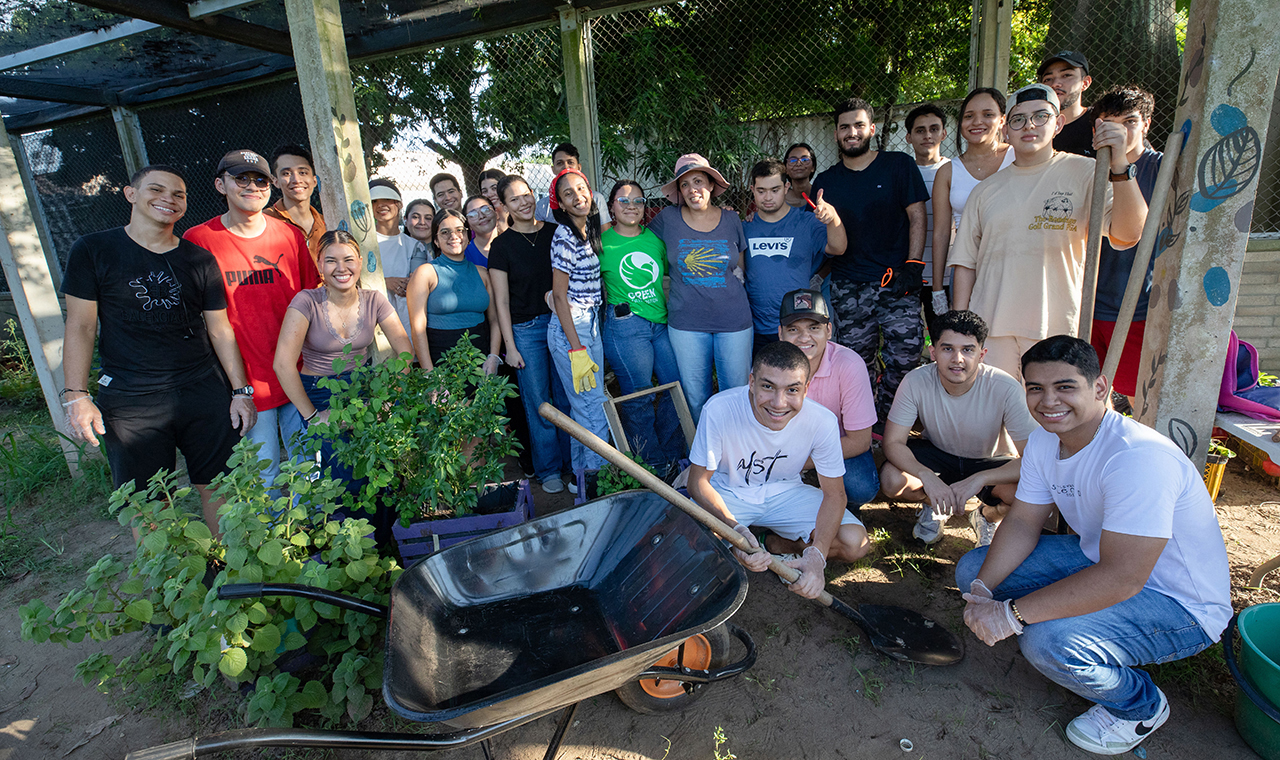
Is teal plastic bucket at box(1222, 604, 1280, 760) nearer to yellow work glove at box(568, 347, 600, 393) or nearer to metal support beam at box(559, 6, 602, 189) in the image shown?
yellow work glove at box(568, 347, 600, 393)

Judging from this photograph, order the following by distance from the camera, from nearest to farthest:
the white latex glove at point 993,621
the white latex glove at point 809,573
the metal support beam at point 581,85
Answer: the white latex glove at point 993,621
the white latex glove at point 809,573
the metal support beam at point 581,85

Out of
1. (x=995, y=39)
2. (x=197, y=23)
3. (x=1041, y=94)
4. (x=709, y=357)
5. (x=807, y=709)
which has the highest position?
(x=197, y=23)

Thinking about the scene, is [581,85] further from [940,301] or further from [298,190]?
[940,301]

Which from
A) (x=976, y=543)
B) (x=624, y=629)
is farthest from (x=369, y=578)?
Result: (x=976, y=543)

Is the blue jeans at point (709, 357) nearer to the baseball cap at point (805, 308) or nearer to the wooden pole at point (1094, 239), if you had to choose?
the baseball cap at point (805, 308)

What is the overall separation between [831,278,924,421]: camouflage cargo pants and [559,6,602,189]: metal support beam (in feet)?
7.65

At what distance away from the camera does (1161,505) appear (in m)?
1.88

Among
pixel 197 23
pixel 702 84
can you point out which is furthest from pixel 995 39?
pixel 197 23

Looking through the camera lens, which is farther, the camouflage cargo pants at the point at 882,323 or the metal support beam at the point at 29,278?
the metal support beam at the point at 29,278

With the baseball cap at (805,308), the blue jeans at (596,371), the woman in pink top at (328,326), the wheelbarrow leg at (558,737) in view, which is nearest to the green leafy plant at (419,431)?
the woman in pink top at (328,326)

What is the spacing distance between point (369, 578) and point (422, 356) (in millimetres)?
1527

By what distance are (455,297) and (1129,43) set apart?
5823mm

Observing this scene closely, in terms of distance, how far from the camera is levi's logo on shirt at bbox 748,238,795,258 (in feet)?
11.4

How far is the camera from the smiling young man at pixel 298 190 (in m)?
3.35
